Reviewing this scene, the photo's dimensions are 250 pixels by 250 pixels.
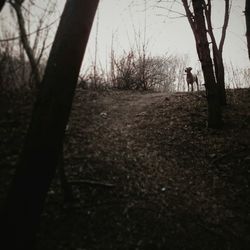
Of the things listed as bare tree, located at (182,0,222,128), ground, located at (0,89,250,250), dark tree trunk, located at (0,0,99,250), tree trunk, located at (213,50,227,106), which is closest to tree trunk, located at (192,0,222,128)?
bare tree, located at (182,0,222,128)

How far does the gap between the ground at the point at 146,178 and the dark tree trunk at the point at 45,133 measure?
3.25 feet

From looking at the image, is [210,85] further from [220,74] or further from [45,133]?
[45,133]

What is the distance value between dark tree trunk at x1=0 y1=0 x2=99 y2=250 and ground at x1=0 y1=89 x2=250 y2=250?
0.99 metres

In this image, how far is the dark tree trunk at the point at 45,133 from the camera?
9.84 feet

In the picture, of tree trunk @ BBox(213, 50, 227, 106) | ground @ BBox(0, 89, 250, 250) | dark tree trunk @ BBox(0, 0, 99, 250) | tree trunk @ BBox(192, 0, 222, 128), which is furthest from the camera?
tree trunk @ BBox(213, 50, 227, 106)

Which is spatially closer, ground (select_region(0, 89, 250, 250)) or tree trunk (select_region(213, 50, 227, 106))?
A: ground (select_region(0, 89, 250, 250))

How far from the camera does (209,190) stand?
5.53m

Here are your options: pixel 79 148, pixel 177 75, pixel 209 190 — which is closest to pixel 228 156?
pixel 209 190

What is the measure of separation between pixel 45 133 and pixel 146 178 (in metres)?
3.03

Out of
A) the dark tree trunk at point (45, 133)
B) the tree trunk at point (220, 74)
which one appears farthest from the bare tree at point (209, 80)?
the dark tree trunk at point (45, 133)

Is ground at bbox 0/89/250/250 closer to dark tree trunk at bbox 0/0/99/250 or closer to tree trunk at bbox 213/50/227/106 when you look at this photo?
tree trunk at bbox 213/50/227/106

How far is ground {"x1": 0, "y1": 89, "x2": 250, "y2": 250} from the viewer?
424 centimetres

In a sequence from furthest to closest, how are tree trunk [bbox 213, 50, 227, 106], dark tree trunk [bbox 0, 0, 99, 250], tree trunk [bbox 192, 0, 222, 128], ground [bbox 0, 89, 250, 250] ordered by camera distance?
tree trunk [bbox 213, 50, 227, 106] → tree trunk [bbox 192, 0, 222, 128] → ground [bbox 0, 89, 250, 250] → dark tree trunk [bbox 0, 0, 99, 250]

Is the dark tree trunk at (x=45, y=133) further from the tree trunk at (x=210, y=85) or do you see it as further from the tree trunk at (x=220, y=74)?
the tree trunk at (x=220, y=74)
